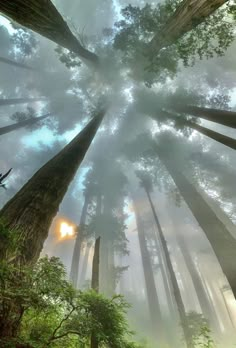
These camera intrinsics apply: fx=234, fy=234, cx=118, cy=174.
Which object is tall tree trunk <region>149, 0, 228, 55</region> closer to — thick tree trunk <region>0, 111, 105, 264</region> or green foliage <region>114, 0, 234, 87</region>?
green foliage <region>114, 0, 234, 87</region>

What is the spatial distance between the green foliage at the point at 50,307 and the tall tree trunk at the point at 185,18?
8168 mm

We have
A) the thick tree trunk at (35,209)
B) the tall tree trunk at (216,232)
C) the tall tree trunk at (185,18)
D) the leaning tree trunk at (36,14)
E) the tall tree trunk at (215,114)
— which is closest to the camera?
the thick tree trunk at (35,209)

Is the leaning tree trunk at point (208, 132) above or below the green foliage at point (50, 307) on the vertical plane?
above

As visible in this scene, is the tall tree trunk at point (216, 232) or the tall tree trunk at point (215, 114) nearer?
the tall tree trunk at point (216, 232)

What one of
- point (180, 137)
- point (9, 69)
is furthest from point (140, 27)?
point (9, 69)

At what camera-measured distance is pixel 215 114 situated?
12039 mm

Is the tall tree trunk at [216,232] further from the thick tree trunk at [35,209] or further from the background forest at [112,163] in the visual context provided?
the thick tree trunk at [35,209]

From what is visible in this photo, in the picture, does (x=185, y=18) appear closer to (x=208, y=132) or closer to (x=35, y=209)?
(x=208, y=132)

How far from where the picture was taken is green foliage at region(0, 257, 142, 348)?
2.08 m

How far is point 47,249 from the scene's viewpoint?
157 ft

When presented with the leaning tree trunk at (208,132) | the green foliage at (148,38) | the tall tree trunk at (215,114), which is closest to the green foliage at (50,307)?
the leaning tree trunk at (208,132)

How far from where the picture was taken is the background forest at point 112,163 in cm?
284

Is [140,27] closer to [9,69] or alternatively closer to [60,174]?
[60,174]

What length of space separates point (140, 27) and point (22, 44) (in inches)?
749
